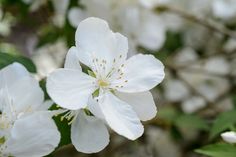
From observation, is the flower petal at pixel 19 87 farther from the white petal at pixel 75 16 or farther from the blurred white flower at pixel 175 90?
the blurred white flower at pixel 175 90

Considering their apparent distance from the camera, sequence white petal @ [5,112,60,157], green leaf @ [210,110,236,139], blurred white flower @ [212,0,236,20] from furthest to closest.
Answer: blurred white flower @ [212,0,236,20]
green leaf @ [210,110,236,139]
white petal @ [5,112,60,157]

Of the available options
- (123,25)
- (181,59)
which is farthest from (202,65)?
(123,25)

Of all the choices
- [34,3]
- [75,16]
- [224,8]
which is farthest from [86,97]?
[224,8]

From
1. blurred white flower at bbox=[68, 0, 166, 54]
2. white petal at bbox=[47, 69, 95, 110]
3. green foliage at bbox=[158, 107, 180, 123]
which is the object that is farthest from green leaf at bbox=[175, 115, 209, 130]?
white petal at bbox=[47, 69, 95, 110]

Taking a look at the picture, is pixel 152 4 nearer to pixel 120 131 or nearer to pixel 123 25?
pixel 123 25

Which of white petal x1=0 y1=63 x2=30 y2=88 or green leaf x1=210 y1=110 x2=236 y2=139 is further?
green leaf x1=210 y1=110 x2=236 y2=139

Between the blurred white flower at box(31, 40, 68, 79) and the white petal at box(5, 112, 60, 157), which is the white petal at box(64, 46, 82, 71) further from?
the blurred white flower at box(31, 40, 68, 79)

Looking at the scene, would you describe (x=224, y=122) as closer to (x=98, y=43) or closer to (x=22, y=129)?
(x=98, y=43)

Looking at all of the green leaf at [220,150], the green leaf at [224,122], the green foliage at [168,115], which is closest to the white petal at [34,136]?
the green leaf at [220,150]

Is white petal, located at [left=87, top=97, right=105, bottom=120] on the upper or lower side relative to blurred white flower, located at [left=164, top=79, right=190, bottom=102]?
lower
